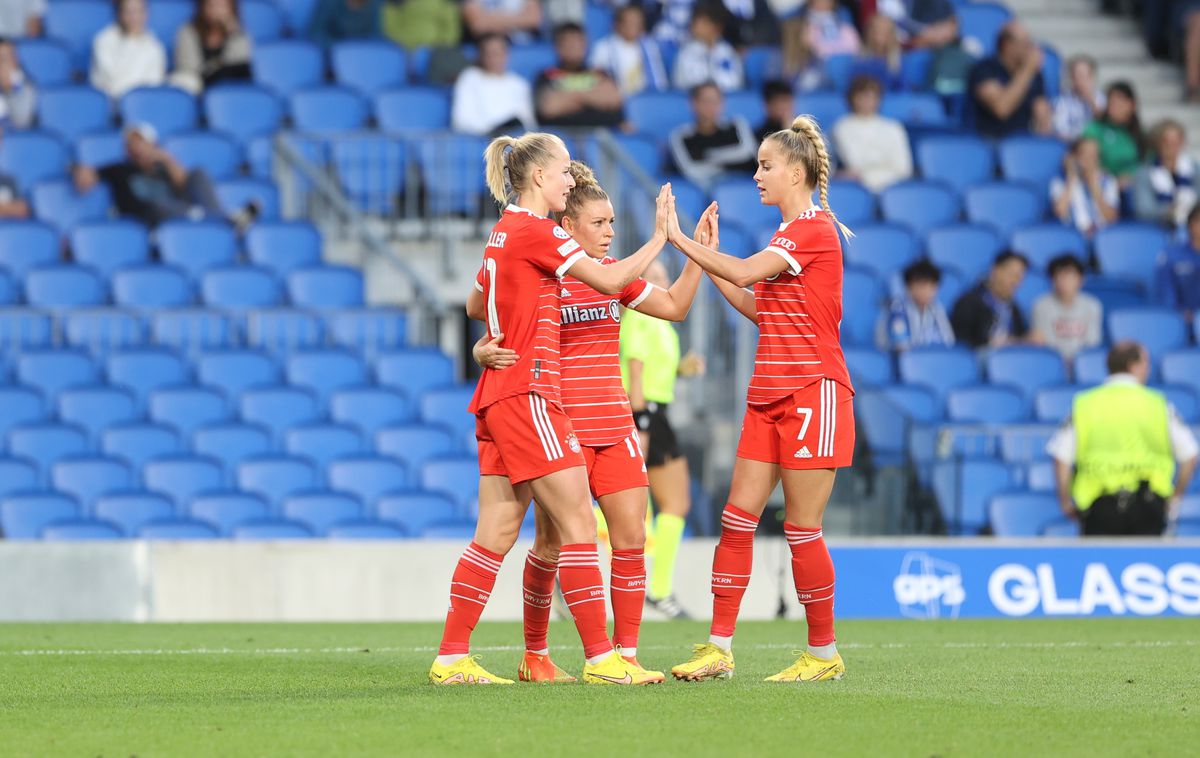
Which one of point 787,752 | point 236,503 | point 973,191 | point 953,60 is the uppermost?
point 953,60

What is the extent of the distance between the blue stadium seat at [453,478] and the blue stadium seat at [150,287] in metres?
2.54

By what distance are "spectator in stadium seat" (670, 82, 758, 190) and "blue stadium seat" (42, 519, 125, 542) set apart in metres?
5.62

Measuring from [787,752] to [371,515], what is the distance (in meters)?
8.25

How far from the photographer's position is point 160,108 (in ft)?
50.1

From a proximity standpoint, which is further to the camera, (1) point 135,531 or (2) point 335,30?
(2) point 335,30

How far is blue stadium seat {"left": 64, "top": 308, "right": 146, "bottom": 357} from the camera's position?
44.2ft

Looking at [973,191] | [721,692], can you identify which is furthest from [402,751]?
[973,191]

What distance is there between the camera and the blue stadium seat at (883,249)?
1473 centimetres

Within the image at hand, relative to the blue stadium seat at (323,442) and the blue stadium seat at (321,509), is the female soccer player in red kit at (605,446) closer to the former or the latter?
the blue stadium seat at (321,509)

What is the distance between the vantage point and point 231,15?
15.7m

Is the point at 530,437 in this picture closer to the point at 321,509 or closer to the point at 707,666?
the point at 707,666

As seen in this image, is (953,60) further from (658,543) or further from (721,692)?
(721,692)

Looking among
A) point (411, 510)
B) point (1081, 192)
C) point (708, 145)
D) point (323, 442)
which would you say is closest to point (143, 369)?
point (323, 442)

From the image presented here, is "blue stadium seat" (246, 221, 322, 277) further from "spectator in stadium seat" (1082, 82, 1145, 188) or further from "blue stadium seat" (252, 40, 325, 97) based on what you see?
"spectator in stadium seat" (1082, 82, 1145, 188)
